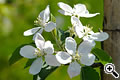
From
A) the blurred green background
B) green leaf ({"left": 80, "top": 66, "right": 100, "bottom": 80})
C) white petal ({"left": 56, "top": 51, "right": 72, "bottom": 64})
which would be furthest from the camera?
the blurred green background

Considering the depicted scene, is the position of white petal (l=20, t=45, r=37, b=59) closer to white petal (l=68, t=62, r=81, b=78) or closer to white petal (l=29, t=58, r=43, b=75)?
white petal (l=29, t=58, r=43, b=75)

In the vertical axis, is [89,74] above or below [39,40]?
below

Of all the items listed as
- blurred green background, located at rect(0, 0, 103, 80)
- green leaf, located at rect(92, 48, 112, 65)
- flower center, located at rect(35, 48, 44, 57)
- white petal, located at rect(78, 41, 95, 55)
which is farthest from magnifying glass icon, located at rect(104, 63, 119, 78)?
blurred green background, located at rect(0, 0, 103, 80)

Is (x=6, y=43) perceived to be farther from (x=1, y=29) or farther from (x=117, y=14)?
(x=117, y=14)

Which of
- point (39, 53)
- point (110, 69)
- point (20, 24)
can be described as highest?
point (39, 53)

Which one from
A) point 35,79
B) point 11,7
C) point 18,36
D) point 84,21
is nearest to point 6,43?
point 18,36

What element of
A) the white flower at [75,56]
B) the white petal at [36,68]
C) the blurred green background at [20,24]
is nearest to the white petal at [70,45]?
the white flower at [75,56]

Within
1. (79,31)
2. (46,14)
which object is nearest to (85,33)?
(79,31)

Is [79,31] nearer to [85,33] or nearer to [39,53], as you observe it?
[85,33]
